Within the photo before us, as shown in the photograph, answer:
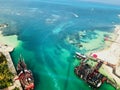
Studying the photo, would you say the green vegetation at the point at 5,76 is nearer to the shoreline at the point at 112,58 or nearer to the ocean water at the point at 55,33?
the ocean water at the point at 55,33

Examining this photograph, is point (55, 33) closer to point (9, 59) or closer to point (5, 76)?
point (9, 59)

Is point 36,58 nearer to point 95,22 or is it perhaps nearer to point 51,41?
point 51,41

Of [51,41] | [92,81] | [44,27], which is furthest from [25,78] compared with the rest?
[44,27]

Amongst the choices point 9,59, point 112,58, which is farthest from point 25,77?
point 112,58

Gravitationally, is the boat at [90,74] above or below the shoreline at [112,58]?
above

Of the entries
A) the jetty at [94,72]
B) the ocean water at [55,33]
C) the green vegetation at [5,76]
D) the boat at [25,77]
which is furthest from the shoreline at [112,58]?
the green vegetation at [5,76]

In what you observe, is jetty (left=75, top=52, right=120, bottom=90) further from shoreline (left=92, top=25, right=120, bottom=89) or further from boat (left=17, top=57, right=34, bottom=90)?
boat (left=17, top=57, right=34, bottom=90)
